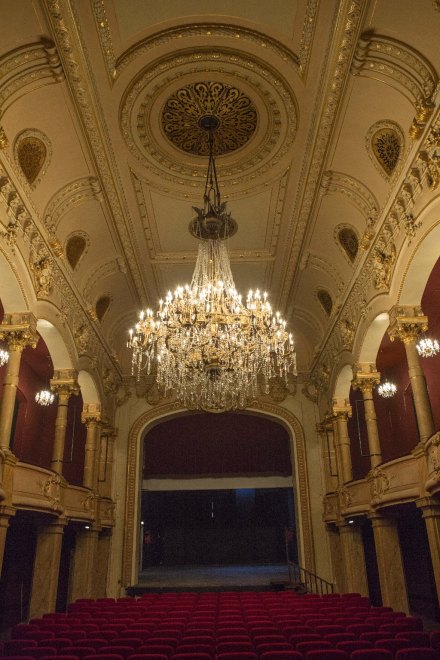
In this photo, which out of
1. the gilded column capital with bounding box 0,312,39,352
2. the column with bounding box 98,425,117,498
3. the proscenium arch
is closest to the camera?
the gilded column capital with bounding box 0,312,39,352

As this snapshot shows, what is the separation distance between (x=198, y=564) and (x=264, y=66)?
18.3 metres

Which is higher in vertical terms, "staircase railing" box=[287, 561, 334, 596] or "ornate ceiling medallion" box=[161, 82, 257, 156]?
"ornate ceiling medallion" box=[161, 82, 257, 156]

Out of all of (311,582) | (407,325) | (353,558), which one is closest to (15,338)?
(407,325)

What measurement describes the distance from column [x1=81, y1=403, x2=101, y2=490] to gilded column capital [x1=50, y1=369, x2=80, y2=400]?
7.48 feet

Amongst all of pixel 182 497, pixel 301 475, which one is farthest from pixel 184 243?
pixel 182 497

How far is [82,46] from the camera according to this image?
6625mm

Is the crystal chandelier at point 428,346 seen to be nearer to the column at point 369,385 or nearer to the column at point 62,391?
the column at point 369,385

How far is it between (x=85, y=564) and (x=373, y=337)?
28.1ft

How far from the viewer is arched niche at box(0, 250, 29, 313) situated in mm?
7801

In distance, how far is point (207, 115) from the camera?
8203 millimetres

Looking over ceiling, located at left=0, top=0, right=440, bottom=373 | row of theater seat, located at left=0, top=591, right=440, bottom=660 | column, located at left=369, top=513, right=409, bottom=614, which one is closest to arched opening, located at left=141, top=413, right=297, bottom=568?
column, located at left=369, top=513, right=409, bottom=614

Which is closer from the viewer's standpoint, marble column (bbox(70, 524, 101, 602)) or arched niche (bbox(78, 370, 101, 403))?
marble column (bbox(70, 524, 101, 602))

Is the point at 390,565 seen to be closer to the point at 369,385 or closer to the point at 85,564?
the point at 369,385

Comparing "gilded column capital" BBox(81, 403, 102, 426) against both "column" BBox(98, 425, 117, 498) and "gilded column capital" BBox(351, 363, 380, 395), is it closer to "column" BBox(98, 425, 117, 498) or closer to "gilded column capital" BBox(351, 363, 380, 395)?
"column" BBox(98, 425, 117, 498)
